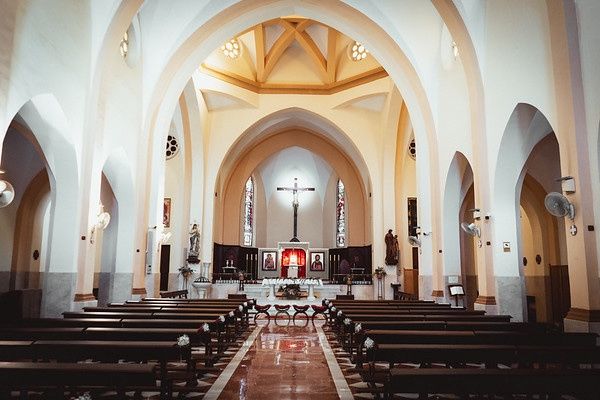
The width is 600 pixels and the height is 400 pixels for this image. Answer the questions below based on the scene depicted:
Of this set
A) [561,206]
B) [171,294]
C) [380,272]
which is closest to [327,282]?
[380,272]

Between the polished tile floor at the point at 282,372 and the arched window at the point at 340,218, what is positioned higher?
the arched window at the point at 340,218

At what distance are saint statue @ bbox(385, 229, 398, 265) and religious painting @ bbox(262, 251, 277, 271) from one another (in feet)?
26.8

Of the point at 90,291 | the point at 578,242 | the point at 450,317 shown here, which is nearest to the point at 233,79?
the point at 90,291

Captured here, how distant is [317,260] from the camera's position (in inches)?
1046

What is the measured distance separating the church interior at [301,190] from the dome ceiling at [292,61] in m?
0.10

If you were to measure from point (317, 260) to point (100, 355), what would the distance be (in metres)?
22.4

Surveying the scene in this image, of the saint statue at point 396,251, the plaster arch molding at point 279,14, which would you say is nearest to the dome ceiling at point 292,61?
the plaster arch molding at point 279,14

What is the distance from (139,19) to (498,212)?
961 centimetres

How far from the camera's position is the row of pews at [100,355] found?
3408 mm

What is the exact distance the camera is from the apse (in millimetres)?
28281

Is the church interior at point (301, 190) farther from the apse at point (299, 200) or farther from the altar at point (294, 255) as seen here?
the apse at point (299, 200)

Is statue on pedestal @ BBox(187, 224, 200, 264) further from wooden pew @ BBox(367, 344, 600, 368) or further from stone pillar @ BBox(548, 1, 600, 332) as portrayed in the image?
wooden pew @ BBox(367, 344, 600, 368)

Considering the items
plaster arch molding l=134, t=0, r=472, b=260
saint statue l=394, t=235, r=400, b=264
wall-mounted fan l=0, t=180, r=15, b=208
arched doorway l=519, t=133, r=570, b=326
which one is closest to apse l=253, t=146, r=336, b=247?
saint statue l=394, t=235, r=400, b=264

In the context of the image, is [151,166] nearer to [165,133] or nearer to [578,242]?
[165,133]
